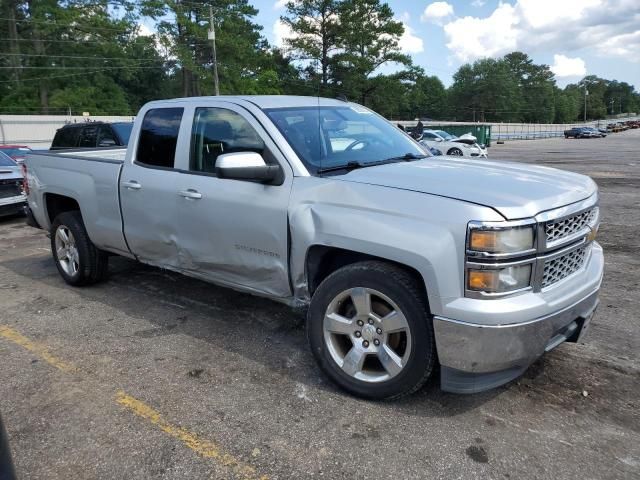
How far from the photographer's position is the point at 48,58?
164 ft

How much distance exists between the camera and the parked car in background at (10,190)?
32.1 ft

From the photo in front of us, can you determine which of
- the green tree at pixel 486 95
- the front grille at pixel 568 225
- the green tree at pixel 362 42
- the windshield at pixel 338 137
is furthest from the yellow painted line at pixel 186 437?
the green tree at pixel 486 95

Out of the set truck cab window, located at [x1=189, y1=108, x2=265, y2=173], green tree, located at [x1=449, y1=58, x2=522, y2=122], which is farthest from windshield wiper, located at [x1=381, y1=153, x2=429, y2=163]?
green tree, located at [x1=449, y1=58, x2=522, y2=122]

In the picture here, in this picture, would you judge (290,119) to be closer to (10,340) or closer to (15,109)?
(10,340)

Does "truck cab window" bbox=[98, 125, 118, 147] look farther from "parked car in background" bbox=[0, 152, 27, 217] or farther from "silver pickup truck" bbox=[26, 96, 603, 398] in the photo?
"silver pickup truck" bbox=[26, 96, 603, 398]

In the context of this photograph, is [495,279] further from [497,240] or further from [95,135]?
[95,135]

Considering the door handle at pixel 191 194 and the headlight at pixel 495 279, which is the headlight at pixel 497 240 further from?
the door handle at pixel 191 194

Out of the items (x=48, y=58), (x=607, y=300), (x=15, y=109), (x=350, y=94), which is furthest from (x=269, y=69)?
(x=607, y=300)

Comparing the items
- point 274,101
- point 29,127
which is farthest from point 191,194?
point 29,127

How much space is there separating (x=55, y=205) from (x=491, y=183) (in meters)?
4.77

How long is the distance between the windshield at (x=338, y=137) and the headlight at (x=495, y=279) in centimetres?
131

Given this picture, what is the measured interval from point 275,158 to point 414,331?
1.50 meters

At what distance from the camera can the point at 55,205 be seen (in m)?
5.84

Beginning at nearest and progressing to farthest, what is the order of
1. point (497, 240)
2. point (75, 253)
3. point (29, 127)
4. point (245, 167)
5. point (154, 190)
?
point (497, 240)
point (245, 167)
point (154, 190)
point (75, 253)
point (29, 127)
